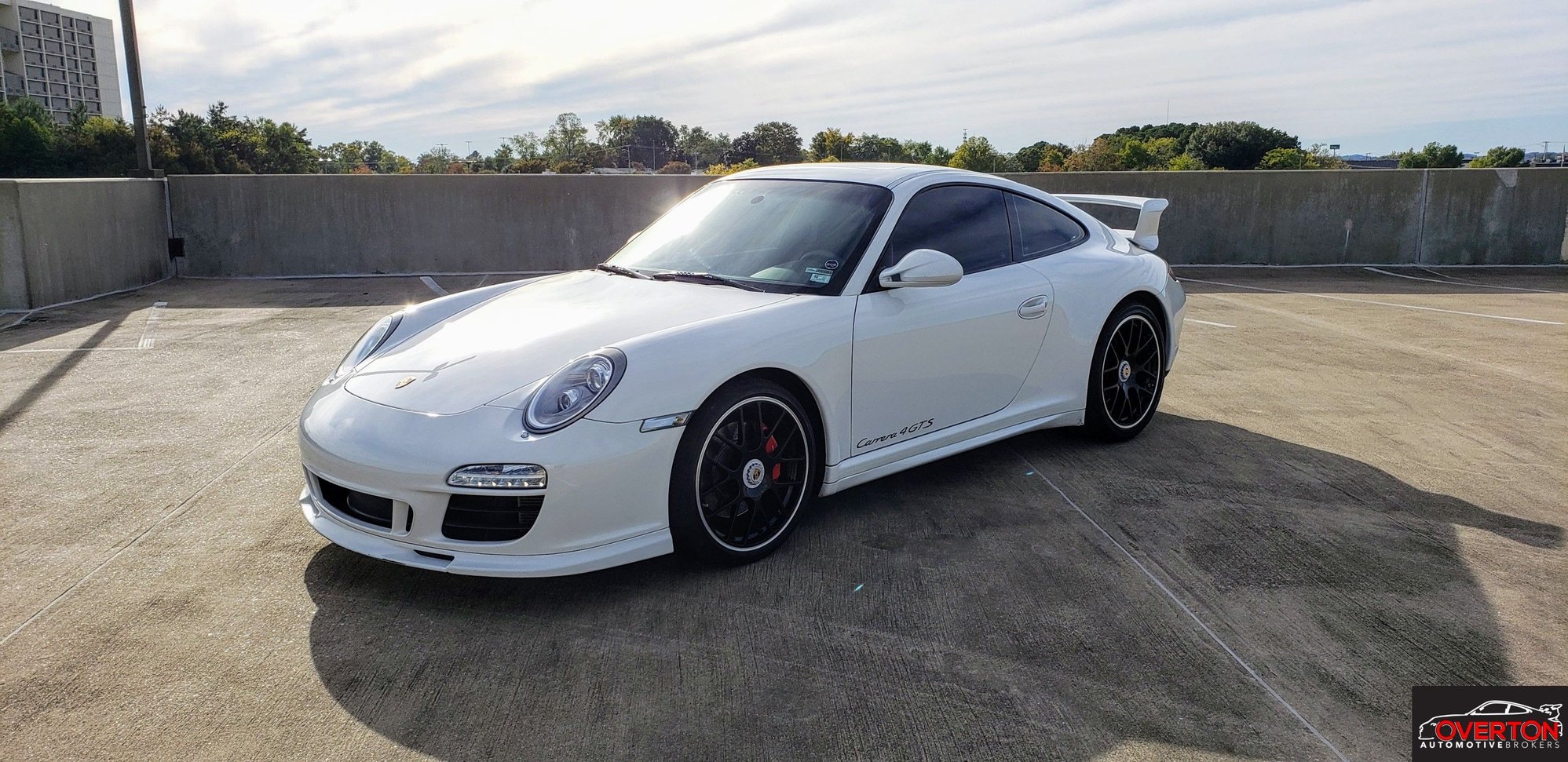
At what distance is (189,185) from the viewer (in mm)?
13078

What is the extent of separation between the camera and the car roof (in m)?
4.45

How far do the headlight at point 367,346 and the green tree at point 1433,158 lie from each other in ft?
284

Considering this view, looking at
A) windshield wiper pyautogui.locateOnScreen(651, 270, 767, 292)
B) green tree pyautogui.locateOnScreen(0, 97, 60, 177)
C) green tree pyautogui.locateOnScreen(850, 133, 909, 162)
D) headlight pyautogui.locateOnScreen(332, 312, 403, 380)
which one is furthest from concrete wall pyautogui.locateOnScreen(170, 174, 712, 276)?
green tree pyautogui.locateOnScreen(0, 97, 60, 177)

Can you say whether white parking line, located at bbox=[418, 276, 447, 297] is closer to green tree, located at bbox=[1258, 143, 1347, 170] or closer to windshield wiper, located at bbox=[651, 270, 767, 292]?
windshield wiper, located at bbox=[651, 270, 767, 292]

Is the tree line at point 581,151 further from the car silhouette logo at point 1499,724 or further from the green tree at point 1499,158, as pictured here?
the car silhouette logo at point 1499,724

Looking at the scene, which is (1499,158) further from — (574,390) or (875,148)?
(574,390)

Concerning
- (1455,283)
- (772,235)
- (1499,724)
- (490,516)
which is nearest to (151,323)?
(772,235)

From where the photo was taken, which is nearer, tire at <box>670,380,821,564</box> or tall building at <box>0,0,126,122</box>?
tire at <box>670,380,821,564</box>

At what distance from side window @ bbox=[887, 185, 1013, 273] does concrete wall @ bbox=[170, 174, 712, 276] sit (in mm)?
9811

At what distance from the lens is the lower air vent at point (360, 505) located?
3.29 meters

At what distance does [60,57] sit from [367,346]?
16958 centimetres

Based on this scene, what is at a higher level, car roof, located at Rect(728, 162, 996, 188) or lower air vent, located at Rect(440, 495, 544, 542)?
car roof, located at Rect(728, 162, 996, 188)

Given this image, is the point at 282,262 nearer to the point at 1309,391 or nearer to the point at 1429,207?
the point at 1309,391

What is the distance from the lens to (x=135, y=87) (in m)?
14.3
